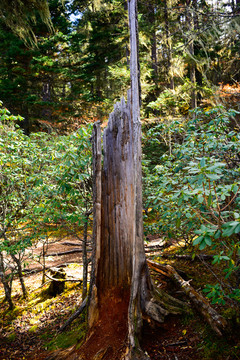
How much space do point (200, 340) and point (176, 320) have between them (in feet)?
1.35

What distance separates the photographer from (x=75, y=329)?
325cm

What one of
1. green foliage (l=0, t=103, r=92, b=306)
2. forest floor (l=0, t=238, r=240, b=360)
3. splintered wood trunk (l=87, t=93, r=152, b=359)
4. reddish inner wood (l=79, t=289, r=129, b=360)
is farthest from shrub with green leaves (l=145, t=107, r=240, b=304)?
green foliage (l=0, t=103, r=92, b=306)

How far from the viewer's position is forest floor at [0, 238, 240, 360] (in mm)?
2289

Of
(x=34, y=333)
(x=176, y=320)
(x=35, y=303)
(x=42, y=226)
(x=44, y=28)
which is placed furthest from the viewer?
(x=44, y=28)

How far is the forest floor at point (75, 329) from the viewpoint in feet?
7.51

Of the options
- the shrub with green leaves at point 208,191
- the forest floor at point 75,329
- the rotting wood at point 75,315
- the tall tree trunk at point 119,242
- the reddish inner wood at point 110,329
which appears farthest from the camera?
the rotting wood at point 75,315

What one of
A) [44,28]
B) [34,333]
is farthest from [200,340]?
[44,28]

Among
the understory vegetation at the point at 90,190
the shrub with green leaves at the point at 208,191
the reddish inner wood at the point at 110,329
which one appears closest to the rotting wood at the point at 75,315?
the understory vegetation at the point at 90,190

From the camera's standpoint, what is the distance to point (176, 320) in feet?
9.07

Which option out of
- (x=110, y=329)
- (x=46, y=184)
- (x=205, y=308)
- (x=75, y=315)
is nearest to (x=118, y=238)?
(x=110, y=329)

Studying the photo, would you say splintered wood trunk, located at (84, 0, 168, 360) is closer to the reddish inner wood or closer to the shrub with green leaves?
the reddish inner wood

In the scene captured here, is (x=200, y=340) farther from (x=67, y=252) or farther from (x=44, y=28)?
(x=44, y=28)

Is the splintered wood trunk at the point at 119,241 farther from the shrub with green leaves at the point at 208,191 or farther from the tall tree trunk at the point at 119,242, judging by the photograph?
the shrub with green leaves at the point at 208,191

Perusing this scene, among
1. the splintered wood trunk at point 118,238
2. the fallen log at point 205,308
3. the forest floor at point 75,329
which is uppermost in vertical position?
the splintered wood trunk at point 118,238
